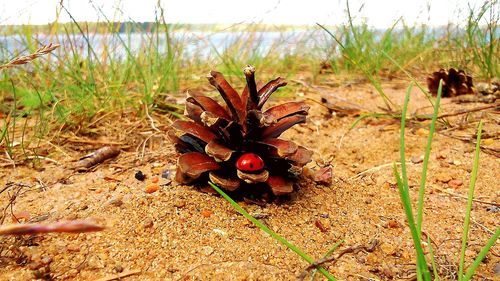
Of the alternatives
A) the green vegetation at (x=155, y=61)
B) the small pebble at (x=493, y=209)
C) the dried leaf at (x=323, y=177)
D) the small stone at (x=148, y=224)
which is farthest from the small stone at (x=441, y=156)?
the small stone at (x=148, y=224)

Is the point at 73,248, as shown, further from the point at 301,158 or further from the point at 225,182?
the point at 301,158

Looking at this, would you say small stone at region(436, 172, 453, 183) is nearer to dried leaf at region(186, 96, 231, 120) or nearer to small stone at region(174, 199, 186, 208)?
dried leaf at region(186, 96, 231, 120)

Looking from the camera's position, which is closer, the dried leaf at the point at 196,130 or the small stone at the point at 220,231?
the small stone at the point at 220,231

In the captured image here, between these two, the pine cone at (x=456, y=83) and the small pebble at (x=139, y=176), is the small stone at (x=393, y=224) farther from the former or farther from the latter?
the pine cone at (x=456, y=83)

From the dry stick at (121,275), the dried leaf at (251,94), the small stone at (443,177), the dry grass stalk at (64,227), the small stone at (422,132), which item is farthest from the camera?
the small stone at (422,132)

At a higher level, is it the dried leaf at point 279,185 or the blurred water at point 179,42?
the blurred water at point 179,42

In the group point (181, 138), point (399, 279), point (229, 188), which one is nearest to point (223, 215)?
point (229, 188)

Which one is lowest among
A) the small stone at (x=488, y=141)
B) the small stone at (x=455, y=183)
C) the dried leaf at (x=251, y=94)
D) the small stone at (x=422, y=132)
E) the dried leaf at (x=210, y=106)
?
the small stone at (x=455, y=183)
